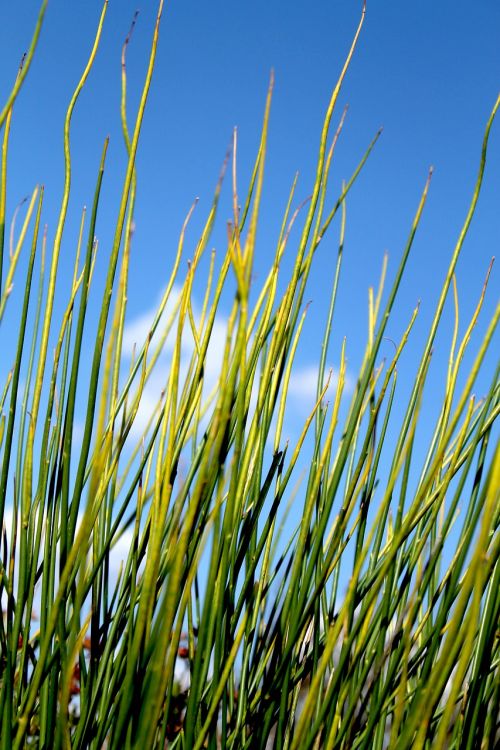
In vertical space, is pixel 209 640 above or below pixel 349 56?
below

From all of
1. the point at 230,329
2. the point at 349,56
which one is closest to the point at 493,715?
the point at 230,329

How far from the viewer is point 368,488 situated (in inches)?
38.7

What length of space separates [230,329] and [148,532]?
1.31 ft

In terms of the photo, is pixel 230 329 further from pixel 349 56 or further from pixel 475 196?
pixel 349 56

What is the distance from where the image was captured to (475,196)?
893 millimetres

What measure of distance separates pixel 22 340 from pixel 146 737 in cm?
52

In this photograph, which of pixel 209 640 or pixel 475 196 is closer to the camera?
pixel 209 640

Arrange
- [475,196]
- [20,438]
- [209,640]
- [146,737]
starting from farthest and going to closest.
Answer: [20,438], [475,196], [209,640], [146,737]

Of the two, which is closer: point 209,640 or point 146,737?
point 146,737

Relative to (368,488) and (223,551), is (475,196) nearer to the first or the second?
(368,488)

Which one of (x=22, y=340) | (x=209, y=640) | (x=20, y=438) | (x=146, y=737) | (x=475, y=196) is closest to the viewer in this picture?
(x=146, y=737)

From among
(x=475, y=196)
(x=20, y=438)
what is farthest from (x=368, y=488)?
(x=20, y=438)

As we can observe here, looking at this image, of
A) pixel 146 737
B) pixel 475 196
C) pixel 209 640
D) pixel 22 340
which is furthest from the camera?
pixel 22 340

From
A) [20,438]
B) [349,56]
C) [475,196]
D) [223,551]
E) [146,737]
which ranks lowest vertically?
[146,737]
